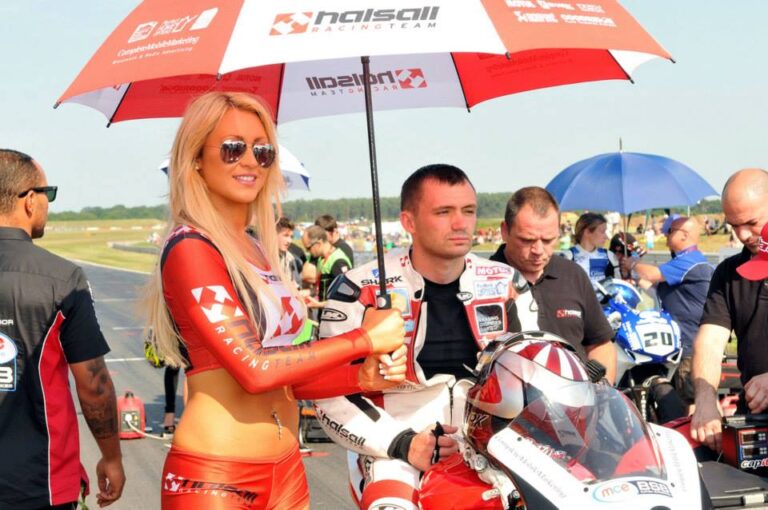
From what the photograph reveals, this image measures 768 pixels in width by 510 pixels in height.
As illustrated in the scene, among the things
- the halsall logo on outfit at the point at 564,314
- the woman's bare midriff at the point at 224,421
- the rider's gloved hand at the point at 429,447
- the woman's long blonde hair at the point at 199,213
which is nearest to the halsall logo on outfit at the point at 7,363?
the woman's long blonde hair at the point at 199,213

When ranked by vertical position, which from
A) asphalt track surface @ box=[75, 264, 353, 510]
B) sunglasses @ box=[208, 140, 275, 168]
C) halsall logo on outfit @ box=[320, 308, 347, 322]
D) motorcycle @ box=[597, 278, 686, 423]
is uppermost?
sunglasses @ box=[208, 140, 275, 168]

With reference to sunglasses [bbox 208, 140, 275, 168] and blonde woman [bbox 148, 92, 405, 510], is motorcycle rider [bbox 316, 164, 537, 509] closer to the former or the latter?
blonde woman [bbox 148, 92, 405, 510]

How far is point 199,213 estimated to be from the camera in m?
3.33

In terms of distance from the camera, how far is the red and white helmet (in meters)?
3.13

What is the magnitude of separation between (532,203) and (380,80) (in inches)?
49.6

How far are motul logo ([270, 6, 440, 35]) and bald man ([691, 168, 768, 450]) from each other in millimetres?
2025

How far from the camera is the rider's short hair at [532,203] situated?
5.93m

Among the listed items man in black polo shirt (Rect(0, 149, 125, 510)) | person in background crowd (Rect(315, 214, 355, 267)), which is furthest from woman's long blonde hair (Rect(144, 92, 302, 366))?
person in background crowd (Rect(315, 214, 355, 267))

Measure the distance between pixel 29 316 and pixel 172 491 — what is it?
1026 mm

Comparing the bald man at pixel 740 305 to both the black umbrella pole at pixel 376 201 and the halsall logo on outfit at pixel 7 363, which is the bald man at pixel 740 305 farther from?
the halsall logo on outfit at pixel 7 363

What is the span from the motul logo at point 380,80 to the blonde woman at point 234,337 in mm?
1767

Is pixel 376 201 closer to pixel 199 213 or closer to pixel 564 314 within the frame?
pixel 199 213

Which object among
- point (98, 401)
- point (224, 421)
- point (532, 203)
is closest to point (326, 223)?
point (532, 203)

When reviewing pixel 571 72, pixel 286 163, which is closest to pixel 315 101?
pixel 571 72
